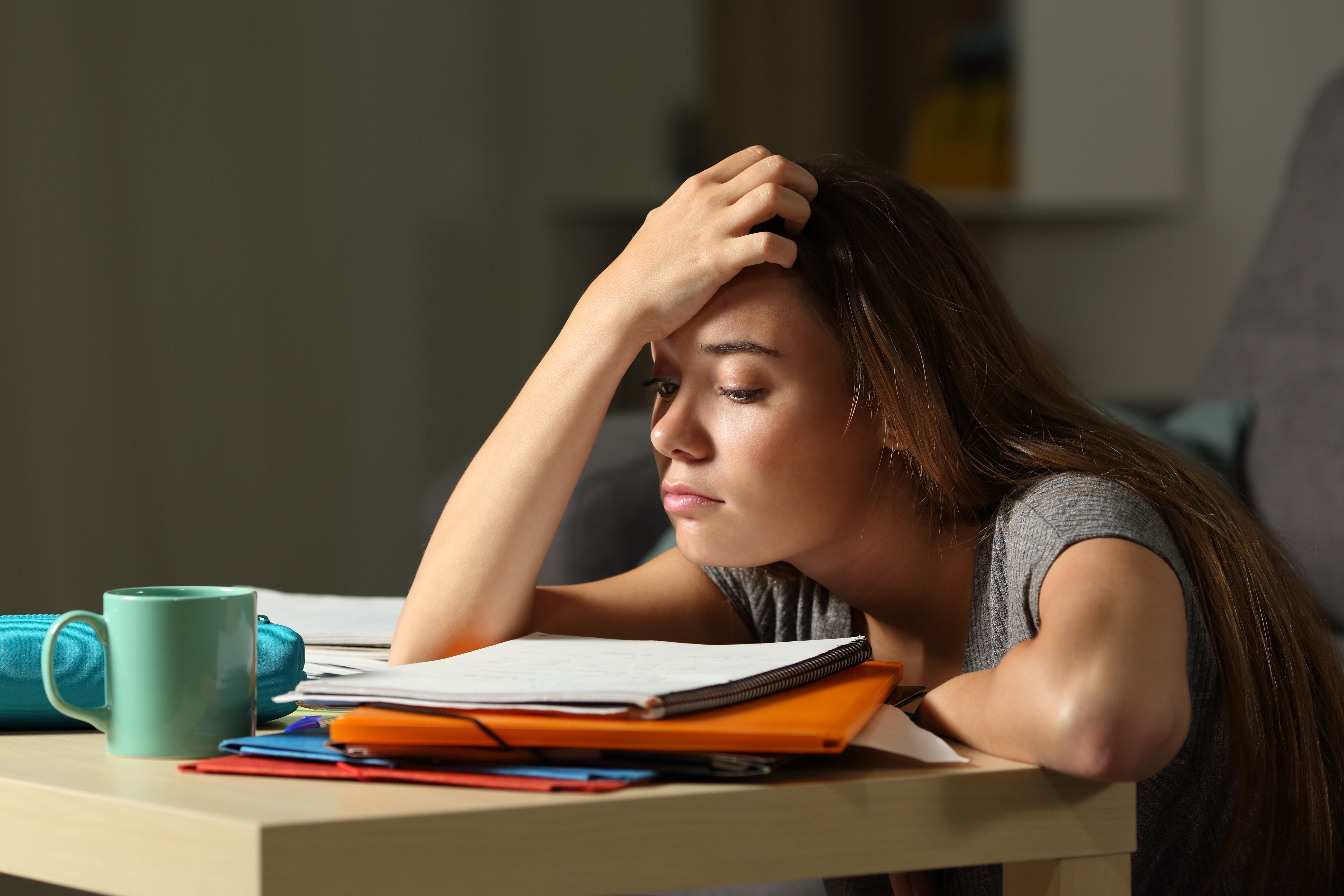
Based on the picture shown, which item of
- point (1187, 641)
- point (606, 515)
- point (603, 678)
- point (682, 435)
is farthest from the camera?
point (606, 515)

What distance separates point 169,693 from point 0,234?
1725 mm

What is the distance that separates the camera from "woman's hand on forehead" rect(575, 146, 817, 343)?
850 millimetres

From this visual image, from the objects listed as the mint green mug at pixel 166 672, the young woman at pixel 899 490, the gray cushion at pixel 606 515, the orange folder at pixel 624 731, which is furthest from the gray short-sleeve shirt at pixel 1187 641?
the gray cushion at pixel 606 515

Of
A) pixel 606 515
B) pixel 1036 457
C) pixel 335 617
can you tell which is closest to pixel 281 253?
pixel 606 515

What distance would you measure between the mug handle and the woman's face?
354mm

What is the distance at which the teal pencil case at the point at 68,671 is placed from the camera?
70cm

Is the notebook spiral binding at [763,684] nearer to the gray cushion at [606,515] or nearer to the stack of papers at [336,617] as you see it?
the stack of papers at [336,617]

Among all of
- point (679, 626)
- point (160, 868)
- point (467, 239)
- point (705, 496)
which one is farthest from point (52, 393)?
point (160, 868)

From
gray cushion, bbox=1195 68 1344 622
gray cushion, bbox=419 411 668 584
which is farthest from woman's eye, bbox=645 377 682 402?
gray cushion, bbox=1195 68 1344 622

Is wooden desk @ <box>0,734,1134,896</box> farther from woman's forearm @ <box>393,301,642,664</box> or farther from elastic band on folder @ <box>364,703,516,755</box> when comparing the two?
woman's forearm @ <box>393,301,642,664</box>

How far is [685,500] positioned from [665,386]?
92 millimetres

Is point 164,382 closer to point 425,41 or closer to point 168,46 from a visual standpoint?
point 168,46

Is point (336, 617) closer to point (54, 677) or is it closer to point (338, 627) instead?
point (338, 627)

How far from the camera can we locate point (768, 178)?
2.83 feet
